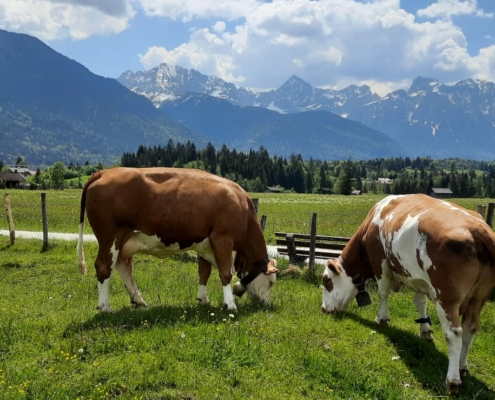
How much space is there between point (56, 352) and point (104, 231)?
8.43ft

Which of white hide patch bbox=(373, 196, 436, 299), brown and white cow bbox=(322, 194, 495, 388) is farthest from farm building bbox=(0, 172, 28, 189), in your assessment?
white hide patch bbox=(373, 196, 436, 299)

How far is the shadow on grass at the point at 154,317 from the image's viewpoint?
7.46 metres

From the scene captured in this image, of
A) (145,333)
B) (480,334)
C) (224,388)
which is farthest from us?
(480,334)

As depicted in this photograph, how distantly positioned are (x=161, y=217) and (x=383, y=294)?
457cm

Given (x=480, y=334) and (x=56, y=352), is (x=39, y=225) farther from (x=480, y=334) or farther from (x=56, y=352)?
(x=480, y=334)

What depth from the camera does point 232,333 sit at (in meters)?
7.25

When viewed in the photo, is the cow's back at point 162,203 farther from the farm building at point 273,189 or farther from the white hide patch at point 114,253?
the farm building at point 273,189

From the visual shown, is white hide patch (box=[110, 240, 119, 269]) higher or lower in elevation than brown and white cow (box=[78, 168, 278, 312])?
lower

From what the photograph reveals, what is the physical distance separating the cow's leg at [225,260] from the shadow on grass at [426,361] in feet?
7.34

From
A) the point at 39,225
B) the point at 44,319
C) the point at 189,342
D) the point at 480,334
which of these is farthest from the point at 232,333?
the point at 39,225

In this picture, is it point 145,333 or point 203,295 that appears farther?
point 203,295

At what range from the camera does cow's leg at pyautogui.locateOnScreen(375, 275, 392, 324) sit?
8.48 meters

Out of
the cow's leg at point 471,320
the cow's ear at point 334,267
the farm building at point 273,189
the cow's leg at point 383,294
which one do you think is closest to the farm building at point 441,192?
the farm building at point 273,189

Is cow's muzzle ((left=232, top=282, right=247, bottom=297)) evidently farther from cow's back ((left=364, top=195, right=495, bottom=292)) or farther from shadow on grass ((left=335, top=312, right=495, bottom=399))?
cow's back ((left=364, top=195, right=495, bottom=292))
